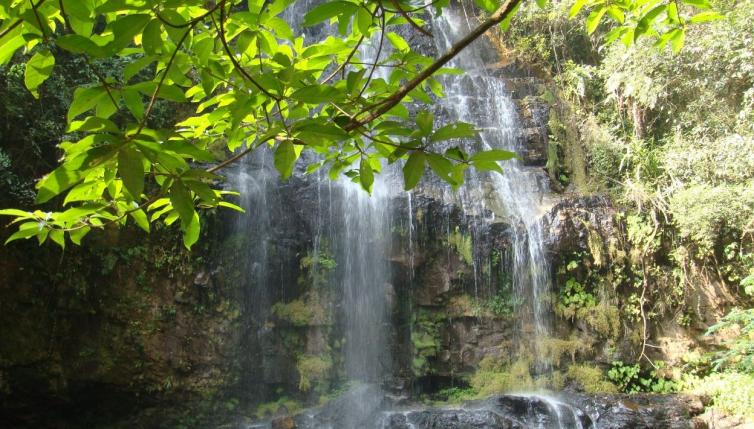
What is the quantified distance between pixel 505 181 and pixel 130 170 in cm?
826

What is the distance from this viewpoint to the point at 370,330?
24.1ft

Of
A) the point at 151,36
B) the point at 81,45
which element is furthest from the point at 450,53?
the point at 81,45

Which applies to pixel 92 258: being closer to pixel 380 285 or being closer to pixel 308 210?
pixel 308 210

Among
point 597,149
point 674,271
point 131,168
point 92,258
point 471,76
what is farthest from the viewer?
point 471,76

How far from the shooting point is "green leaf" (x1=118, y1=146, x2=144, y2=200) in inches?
31.0

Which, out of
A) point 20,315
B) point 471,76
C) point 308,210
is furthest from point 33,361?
point 471,76

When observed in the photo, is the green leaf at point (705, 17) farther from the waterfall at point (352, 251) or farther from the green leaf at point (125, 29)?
Answer: the waterfall at point (352, 251)

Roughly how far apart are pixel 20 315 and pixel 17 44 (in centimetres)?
617

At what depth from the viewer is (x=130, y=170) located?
0.79m

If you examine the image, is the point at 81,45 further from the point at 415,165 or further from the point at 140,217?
the point at 415,165

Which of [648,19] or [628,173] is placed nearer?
[648,19]

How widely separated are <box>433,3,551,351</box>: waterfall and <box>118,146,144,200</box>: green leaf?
6.97 m

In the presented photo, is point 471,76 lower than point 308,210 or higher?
higher

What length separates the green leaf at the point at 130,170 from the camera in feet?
2.59
